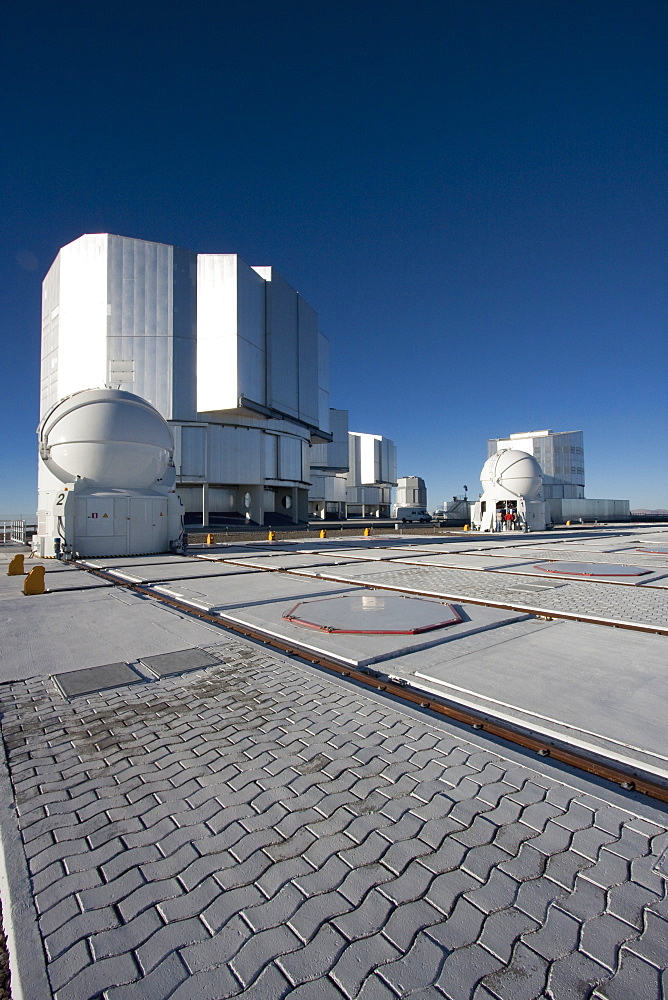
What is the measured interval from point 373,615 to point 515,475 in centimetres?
3197

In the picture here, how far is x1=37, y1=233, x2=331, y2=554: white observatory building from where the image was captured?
120 feet

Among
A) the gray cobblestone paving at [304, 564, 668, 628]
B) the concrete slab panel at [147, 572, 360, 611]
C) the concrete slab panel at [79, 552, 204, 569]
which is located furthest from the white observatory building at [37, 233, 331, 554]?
the gray cobblestone paving at [304, 564, 668, 628]

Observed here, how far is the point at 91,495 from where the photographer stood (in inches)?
643

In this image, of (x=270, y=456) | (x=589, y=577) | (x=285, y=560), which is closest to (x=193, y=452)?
(x=270, y=456)

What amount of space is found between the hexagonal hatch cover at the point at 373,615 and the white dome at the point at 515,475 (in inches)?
1184

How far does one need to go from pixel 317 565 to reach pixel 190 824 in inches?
435

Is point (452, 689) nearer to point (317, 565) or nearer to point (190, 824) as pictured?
point (190, 824)

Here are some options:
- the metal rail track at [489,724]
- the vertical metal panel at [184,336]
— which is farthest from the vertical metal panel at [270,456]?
the metal rail track at [489,724]

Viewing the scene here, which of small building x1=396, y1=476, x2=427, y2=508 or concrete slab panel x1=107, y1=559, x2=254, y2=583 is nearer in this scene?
concrete slab panel x1=107, y1=559, x2=254, y2=583

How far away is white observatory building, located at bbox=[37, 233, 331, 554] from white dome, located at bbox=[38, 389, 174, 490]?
1696 centimetres

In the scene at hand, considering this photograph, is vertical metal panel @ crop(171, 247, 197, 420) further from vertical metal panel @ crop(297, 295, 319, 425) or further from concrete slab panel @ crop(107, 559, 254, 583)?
concrete slab panel @ crop(107, 559, 254, 583)

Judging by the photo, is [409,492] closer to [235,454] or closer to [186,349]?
[235,454]

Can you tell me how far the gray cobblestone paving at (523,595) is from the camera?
7066 millimetres

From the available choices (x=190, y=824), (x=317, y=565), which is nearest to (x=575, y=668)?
(x=190, y=824)
